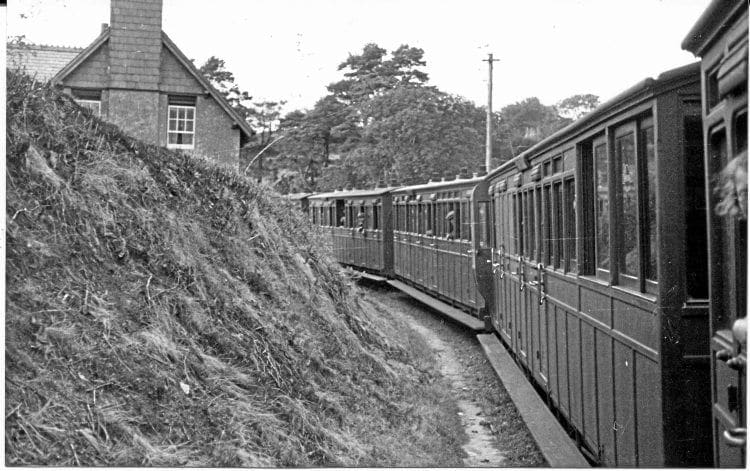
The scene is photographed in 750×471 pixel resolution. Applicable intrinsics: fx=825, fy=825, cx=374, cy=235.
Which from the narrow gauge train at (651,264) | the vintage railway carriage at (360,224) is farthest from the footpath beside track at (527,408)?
the vintage railway carriage at (360,224)

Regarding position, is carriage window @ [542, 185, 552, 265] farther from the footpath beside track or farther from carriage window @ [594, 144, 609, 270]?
carriage window @ [594, 144, 609, 270]

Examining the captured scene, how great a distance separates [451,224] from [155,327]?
10709 millimetres

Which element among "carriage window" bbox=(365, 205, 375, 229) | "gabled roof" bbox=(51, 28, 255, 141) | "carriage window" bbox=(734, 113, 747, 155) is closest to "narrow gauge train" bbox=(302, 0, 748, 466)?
"carriage window" bbox=(734, 113, 747, 155)

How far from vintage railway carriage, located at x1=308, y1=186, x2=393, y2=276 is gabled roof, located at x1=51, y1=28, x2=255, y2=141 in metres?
6.70

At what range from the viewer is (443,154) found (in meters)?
22.0

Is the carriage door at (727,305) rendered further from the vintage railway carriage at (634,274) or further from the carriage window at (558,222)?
the carriage window at (558,222)

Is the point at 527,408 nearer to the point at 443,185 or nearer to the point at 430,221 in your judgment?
→ the point at 443,185

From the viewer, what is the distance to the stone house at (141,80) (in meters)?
8.70

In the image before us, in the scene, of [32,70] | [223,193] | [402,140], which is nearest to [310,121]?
[402,140]

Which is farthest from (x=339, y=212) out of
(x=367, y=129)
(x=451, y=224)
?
(x=451, y=224)

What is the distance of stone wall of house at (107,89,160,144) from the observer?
9.78 m

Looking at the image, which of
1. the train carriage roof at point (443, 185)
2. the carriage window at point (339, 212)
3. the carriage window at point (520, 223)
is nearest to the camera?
the carriage window at point (520, 223)

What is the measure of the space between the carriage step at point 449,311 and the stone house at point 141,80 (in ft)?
16.0

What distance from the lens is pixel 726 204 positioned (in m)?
3.21
